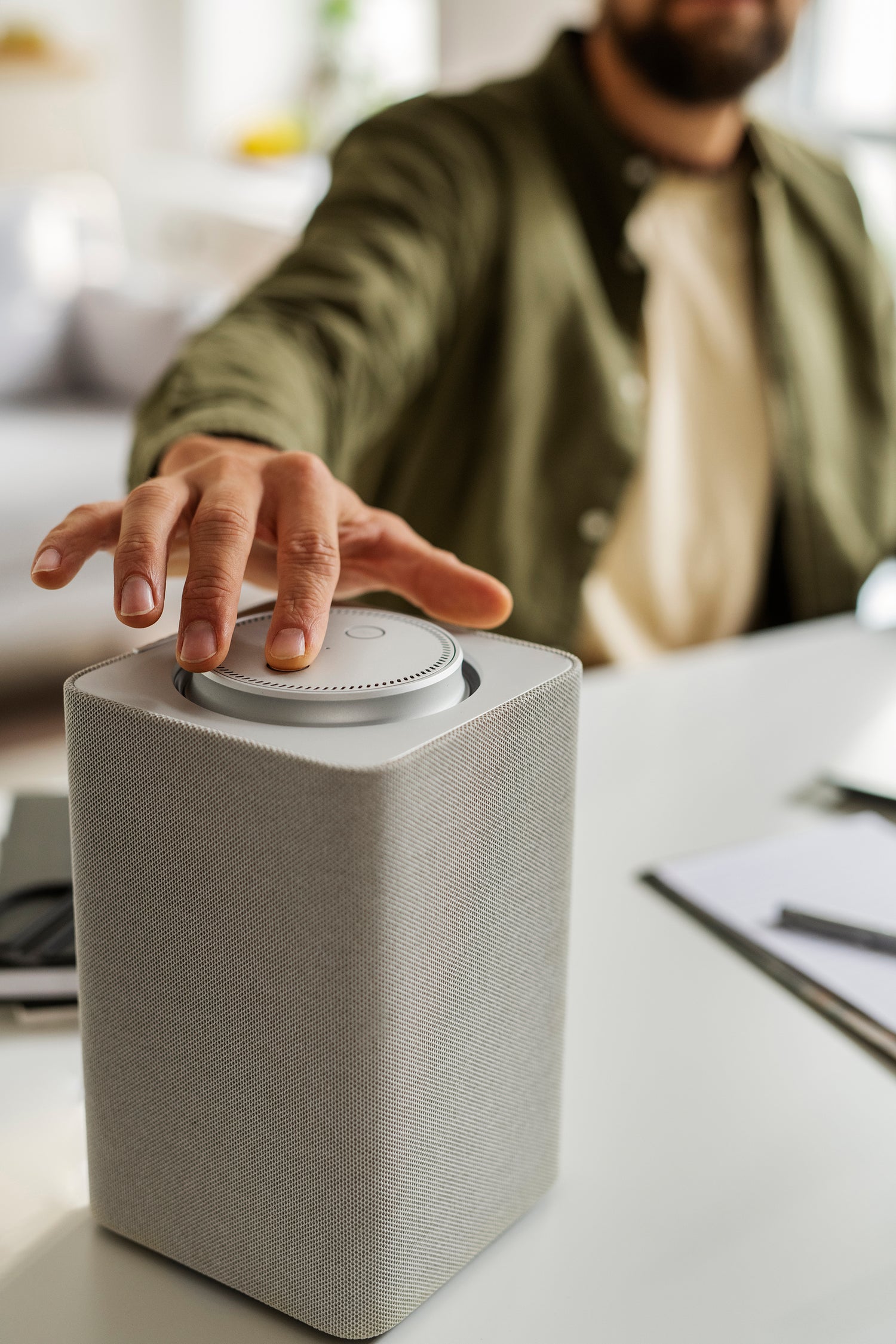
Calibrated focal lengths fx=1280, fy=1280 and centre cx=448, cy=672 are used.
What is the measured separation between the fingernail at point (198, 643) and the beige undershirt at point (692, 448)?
0.99 metres

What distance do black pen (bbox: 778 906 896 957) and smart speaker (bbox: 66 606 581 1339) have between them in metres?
0.25

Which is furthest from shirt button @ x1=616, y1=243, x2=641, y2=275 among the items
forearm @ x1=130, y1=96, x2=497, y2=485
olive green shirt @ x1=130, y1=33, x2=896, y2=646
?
forearm @ x1=130, y1=96, x2=497, y2=485

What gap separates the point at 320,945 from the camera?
37 centimetres

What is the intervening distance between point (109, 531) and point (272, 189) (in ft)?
14.4

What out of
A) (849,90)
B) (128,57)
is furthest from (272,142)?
(849,90)

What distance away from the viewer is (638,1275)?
444mm

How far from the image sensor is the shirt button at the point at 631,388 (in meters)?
1.31

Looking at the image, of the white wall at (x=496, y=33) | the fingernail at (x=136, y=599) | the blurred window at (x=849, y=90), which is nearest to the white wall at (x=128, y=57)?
the white wall at (x=496, y=33)

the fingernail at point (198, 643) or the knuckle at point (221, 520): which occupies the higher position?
the knuckle at point (221, 520)

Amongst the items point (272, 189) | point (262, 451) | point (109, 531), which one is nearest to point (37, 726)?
point (262, 451)

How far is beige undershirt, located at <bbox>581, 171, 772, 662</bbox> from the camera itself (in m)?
1.39

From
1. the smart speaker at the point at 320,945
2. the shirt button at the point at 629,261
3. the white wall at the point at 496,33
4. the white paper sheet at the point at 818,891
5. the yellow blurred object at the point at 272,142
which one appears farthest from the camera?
the yellow blurred object at the point at 272,142

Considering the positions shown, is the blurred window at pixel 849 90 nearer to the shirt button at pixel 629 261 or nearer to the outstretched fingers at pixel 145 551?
the shirt button at pixel 629 261

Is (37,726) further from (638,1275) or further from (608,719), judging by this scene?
(638,1275)
